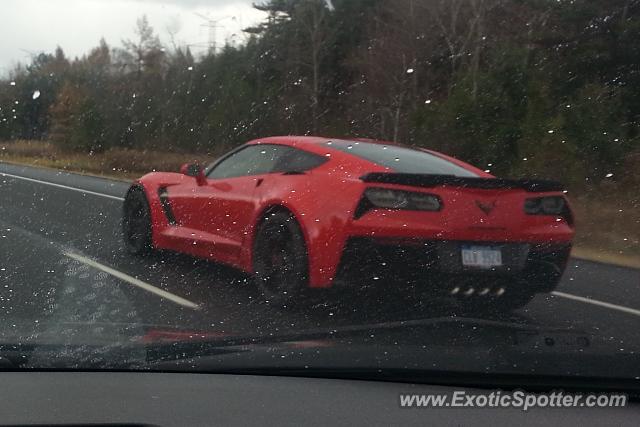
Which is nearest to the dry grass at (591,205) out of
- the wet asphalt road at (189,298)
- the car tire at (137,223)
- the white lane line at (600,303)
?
the wet asphalt road at (189,298)

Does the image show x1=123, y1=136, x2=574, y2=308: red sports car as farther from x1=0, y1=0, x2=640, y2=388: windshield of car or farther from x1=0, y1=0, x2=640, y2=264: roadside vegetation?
x1=0, y1=0, x2=640, y2=264: roadside vegetation

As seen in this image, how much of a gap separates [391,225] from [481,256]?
2.16ft

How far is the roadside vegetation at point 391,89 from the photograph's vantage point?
17.3 m

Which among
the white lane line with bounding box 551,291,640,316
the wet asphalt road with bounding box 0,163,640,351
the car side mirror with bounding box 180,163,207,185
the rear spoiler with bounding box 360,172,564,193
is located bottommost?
the white lane line with bounding box 551,291,640,316

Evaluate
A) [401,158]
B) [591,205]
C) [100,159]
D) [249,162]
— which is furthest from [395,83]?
[401,158]

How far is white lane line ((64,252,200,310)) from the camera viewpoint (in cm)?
654

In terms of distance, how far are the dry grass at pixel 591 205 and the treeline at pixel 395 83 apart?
0.59 metres

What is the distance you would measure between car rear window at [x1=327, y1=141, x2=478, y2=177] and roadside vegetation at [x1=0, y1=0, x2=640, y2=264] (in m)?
8.36

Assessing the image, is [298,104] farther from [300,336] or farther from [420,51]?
[300,336]

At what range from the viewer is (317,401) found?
3039 millimetres

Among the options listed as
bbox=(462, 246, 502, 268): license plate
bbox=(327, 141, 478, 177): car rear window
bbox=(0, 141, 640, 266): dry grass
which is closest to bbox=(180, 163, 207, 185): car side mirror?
bbox=(327, 141, 478, 177): car rear window

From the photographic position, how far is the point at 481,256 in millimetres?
5898

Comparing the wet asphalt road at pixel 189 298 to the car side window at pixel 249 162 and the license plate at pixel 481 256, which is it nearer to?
the license plate at pixel 481 256

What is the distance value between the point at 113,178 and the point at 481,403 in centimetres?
2052
